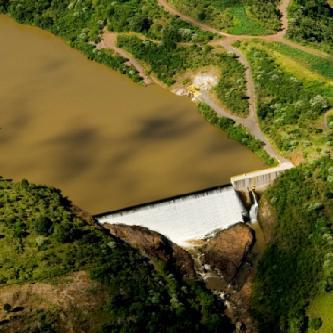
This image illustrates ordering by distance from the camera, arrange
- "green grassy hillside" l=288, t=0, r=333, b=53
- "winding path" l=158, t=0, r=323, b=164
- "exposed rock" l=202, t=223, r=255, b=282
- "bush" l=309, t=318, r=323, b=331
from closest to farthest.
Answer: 1. "bush" l=309, t=318, r=323, b=331
2. "exposed rock" l=202, t=223, r=255, b=282
3. "winding path" l=158, t=0, r=323, b=164
4. "green grassy hillside" l=288, t=0, r=333, b=53

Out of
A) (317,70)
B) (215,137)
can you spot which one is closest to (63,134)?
(215,137)

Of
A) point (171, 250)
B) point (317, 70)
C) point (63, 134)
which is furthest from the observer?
point (317, 70)

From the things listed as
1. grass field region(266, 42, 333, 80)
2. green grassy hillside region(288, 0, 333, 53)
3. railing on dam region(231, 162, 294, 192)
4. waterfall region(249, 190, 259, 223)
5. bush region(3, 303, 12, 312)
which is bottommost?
waterfall region(249, 190, 259, 223)

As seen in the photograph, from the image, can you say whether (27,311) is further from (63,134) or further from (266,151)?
(266,151)

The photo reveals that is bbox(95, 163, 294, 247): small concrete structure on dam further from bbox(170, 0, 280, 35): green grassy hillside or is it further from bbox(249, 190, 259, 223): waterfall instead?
bbox(170, 0, 280, 35): green grassy hillside

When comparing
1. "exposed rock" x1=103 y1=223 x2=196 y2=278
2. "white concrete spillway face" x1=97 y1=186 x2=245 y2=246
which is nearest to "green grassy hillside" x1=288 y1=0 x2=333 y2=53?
"white concrete spillway face" x1=97 y1=186 x2=245 y2=246

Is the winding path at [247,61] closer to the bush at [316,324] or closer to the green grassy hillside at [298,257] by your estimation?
the green grassy hillside at [298,257]
